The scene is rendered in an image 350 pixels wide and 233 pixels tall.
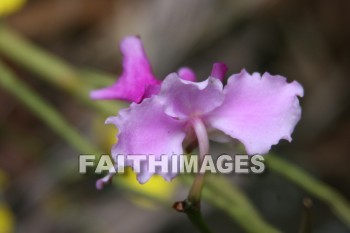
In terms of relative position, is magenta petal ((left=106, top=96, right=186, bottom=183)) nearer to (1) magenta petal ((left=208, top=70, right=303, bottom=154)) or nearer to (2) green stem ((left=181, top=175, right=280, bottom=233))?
(1) magenta petal ((left=208, top=70, right=303, bottom=154))

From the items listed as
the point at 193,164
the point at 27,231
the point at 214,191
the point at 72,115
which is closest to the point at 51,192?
the point at 27,231

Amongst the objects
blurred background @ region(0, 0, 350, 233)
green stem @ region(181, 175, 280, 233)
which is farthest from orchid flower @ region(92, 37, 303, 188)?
blurred background @ region(0, 0, 350, 233)

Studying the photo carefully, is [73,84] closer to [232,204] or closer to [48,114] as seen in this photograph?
[48,114]

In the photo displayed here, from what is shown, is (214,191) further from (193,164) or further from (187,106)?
(187,106)

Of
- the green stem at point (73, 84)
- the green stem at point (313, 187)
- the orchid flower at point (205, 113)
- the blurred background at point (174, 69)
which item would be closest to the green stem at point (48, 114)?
the green stem at point (73, 84)

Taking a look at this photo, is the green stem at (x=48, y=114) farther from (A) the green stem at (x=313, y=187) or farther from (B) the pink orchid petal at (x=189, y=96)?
(B) the pink orchid petal at (x=189, y=96)

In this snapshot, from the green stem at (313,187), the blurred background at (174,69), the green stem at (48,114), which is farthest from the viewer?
the blurred background at (174,69)
